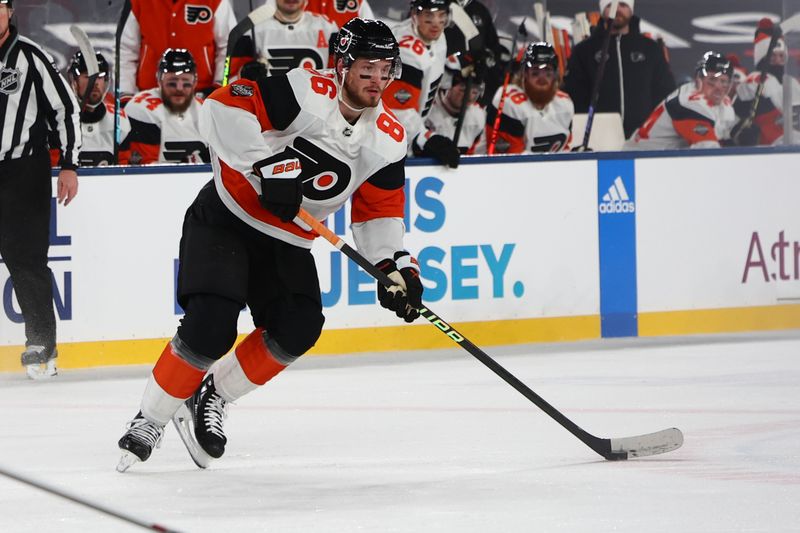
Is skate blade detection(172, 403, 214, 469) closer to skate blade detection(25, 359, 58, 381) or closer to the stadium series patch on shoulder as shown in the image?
the stadium series patch on shoulder

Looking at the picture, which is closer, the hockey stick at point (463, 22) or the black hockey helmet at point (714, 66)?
the hockey stick at point (463, 22)

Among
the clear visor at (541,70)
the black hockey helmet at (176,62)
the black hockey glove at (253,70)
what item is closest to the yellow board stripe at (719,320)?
the clear visor at (541,70)

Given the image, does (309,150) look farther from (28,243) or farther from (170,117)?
(170,117)

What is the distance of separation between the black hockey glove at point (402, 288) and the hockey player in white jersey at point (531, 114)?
3448 mm

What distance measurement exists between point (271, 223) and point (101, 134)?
10.4 feet

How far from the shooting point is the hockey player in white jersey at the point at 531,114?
7141 millimetres

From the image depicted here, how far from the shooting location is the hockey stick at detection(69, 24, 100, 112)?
626 centimetres

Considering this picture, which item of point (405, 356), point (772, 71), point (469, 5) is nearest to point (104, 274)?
point (405, 356)

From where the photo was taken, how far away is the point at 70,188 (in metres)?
5.61

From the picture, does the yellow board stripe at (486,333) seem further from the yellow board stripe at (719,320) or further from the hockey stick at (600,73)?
the hockey stick at (600,73)

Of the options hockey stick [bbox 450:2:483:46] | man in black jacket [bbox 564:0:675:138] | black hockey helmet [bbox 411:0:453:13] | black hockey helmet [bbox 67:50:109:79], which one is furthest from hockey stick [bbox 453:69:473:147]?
black hockey helmet [bbox 67:50:109:79]

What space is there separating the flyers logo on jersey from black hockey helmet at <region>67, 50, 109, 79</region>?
0.43m

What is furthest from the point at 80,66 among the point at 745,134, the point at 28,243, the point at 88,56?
the point at 745,134

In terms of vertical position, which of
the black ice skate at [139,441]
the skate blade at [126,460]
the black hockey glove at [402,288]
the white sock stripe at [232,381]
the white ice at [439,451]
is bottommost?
the white ice at [439,451]
